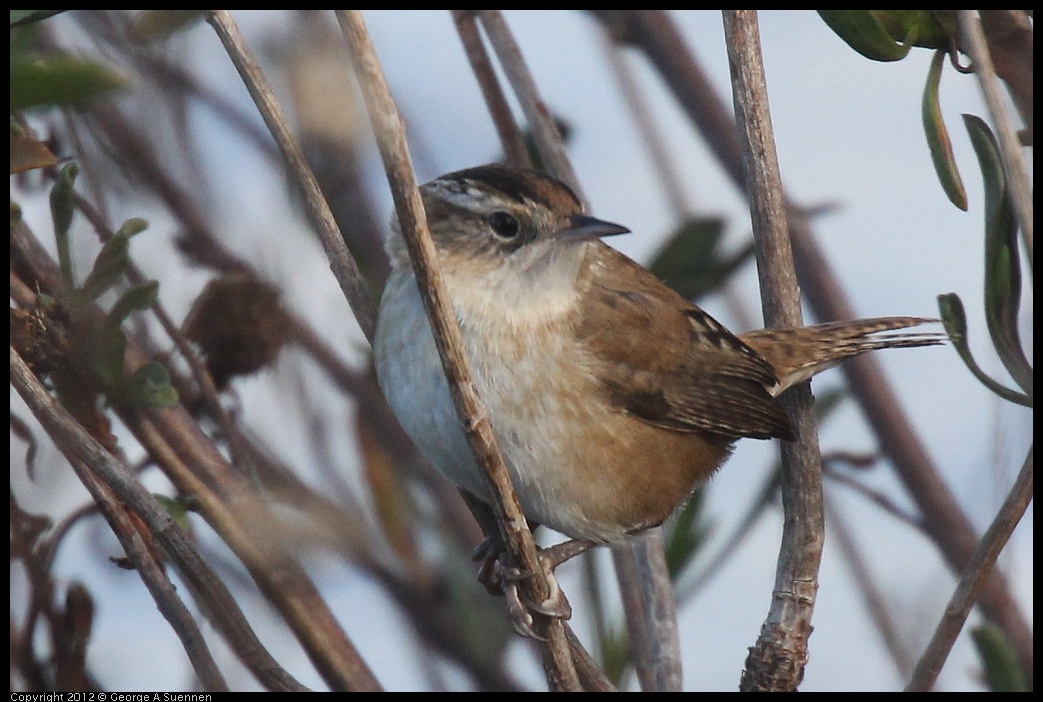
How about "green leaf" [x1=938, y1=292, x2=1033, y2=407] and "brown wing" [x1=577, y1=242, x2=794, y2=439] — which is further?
"brown wing" [x1=577, y1=242, x2=794, y2=439]

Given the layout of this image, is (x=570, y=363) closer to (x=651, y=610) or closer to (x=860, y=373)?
(x=651, y=610)

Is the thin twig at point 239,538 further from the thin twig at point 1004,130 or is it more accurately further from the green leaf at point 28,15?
the thin twig at point 1004,130

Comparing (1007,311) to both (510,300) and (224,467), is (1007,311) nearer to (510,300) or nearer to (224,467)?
(510,300)

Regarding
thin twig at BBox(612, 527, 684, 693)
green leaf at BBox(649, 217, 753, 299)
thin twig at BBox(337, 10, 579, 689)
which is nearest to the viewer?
thin twig at BBox(337, 10, 579, 689)

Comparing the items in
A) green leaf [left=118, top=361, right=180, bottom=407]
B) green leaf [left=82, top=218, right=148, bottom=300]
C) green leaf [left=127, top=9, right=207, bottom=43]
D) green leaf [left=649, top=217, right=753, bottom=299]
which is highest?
green leaf [left=127, top=9, right=207, bottom=43]

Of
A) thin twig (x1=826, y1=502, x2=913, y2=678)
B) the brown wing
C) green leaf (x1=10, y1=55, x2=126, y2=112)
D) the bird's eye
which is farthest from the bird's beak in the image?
thin twig (x1=826, y1=502, x2=913, y2=678)

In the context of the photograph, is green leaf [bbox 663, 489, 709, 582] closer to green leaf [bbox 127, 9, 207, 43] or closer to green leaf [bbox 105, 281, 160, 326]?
green leaf [bbox 105, 281, 160, 326]

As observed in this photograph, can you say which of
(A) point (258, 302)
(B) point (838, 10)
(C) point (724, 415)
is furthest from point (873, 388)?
(A) point (258, 302)
